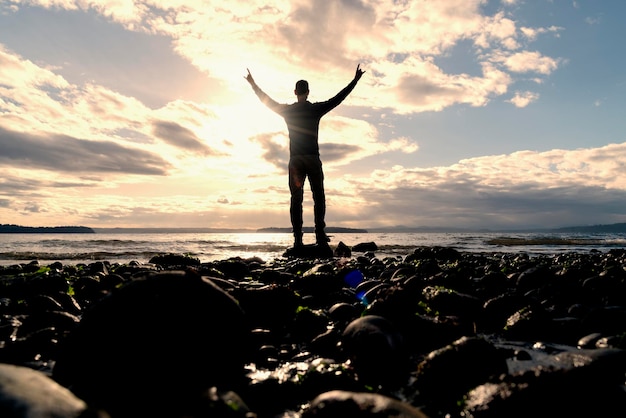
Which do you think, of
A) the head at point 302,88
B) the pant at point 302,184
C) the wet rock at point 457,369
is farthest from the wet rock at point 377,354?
the head at point 302,88

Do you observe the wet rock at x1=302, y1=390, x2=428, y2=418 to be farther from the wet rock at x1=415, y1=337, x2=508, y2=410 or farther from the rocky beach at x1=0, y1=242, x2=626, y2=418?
the wet rock at x1=415, y1=337, x2=508, y2=410

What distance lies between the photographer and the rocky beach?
6.79 ft

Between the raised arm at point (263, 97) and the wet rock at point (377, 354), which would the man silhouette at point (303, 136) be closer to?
the raised arm at point (263, 97)

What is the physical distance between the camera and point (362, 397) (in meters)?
2.11

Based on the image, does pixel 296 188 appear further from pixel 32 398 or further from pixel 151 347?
pixel 32 398

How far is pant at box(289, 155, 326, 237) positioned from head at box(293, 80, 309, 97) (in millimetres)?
2068

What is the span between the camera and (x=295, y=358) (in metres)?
3.41

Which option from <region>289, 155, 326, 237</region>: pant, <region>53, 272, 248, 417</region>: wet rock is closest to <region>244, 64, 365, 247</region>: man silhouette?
<region>289, 155, 326, 237</region>: pant

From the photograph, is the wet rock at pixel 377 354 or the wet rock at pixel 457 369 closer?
the wet rock at pixel 457 369

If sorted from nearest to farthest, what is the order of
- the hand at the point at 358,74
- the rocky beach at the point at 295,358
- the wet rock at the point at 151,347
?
1. the rocky beach at the point at 295,358
2. the wet rock at the point at 151,347
3. the hand at the point at 358,74

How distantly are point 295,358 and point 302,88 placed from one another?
33.7ft

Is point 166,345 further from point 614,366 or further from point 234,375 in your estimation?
point 614,366

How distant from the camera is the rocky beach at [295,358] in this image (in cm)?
207

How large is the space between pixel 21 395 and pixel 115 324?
2.79 ft
